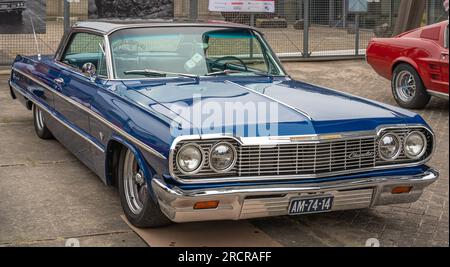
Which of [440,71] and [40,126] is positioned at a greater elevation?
[440,71]

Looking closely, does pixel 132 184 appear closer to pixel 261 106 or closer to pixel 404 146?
pixel 261 106

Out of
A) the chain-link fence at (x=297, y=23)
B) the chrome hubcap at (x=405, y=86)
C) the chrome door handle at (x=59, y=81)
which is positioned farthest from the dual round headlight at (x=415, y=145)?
the chain-link fence at (x=297, y=23)

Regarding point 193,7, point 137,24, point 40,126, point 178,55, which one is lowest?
point 40,126

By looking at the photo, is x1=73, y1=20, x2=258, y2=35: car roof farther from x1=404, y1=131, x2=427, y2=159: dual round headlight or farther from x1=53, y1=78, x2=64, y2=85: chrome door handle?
x1=404, y1=131, x2=427, y2=159: dual round headlight

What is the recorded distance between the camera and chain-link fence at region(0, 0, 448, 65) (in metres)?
12.5

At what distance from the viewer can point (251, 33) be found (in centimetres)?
616

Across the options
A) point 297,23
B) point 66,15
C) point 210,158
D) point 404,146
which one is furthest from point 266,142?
point 297,23

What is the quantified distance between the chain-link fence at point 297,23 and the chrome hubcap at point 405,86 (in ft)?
15.4

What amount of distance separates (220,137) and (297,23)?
1078 cm

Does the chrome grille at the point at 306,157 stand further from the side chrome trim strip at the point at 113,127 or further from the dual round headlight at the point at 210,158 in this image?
the side chrome trim strip at the point at 113,127

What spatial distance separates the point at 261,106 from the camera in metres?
4.45
